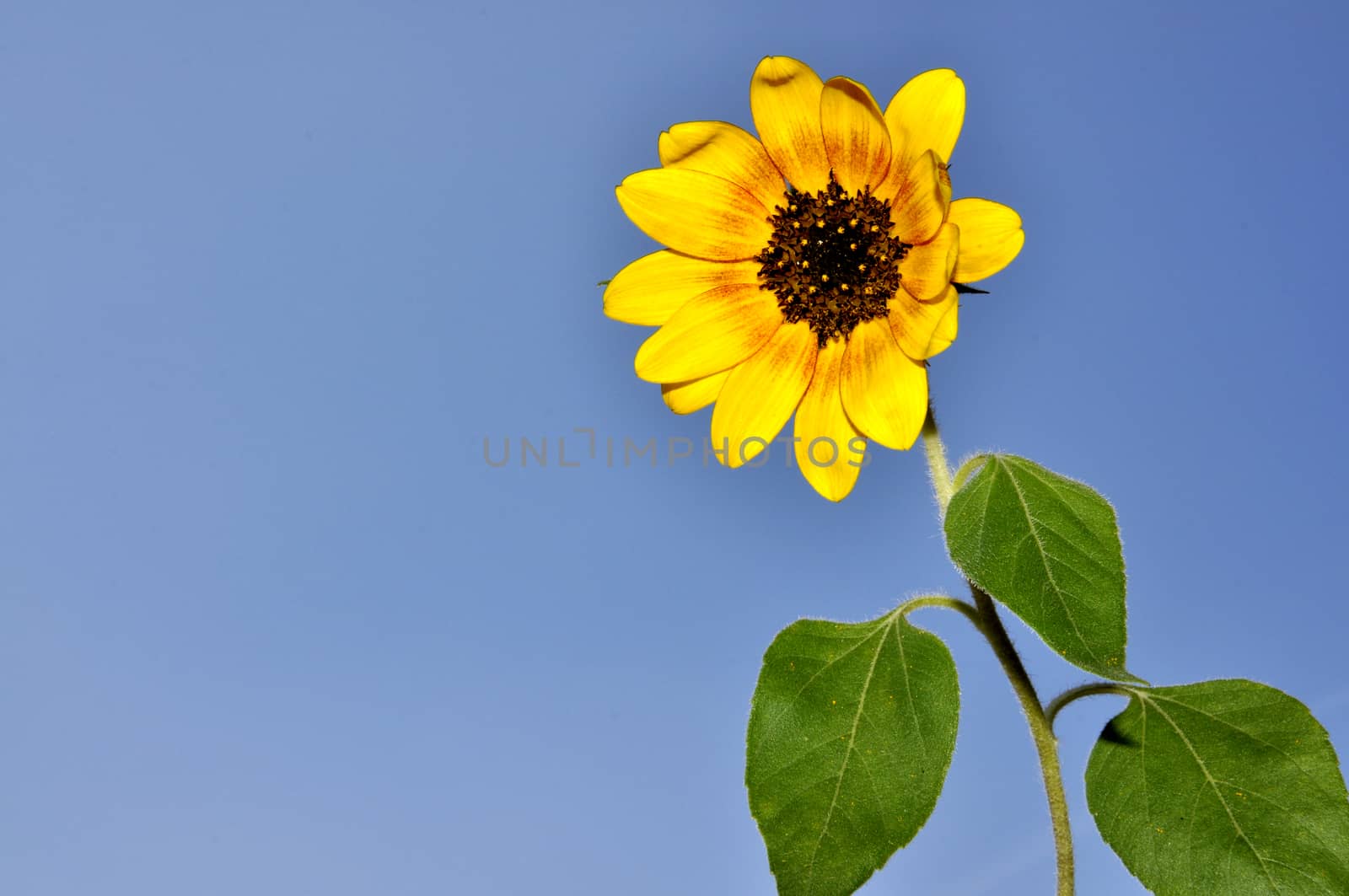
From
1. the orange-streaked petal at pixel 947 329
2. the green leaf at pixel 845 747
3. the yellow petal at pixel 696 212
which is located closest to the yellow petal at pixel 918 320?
the orange-streaked petal at pixel 947 329

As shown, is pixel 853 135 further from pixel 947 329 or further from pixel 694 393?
pixel 694 393

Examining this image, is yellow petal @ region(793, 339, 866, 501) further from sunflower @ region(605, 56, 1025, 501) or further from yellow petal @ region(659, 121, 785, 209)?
yellow petal @ region(659, 121, 785, 209)

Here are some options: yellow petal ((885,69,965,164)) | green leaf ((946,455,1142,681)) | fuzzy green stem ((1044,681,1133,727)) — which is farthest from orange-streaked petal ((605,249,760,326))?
fuzzy green stem ((1044,681,1133,727))

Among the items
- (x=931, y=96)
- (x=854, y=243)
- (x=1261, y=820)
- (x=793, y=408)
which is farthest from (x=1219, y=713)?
(x=931, y=96)

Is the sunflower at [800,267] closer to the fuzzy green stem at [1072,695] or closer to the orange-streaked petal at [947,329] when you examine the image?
the orange-streaked petal at [947,329]

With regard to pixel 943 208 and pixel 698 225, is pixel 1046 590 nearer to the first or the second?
pixel 943 208
